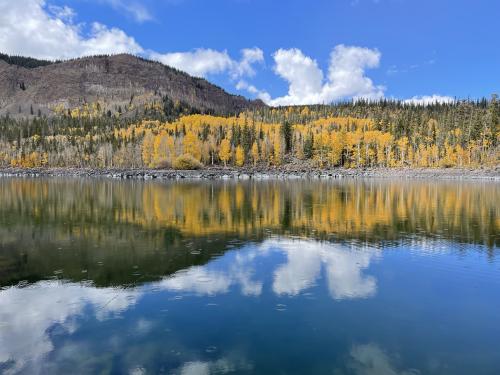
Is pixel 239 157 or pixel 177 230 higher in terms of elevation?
pixel 239 157

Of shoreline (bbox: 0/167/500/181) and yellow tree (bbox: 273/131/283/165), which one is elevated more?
yellow tree (bbox: 273/131/283/165)

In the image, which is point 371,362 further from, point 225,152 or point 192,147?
point 192,147

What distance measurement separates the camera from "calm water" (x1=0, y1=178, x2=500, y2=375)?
951cm

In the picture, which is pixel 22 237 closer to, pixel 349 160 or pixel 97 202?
pixel 97 202

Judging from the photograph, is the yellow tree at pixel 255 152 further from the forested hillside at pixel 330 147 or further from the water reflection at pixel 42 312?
the water reflection at pixel 42 312

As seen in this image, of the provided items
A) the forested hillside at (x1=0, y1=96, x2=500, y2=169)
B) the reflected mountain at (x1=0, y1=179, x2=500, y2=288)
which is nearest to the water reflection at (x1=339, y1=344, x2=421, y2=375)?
the reflected mountain at (x1=0, y1=179, x2=500, y2=288)

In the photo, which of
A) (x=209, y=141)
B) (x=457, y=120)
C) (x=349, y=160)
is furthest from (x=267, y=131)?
(x=457, y=120)

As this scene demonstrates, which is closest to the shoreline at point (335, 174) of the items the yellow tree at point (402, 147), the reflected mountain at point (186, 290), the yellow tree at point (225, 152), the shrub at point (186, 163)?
the shrub at point (186, 163)

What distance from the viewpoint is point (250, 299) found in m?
13.4

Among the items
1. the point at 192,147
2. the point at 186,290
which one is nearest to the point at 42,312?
the point at 186,290

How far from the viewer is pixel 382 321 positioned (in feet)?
38.2

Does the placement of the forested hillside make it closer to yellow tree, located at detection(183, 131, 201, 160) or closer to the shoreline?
yellow tree, located at detection(183, 131, 201, 160)

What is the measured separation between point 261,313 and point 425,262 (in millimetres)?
9347

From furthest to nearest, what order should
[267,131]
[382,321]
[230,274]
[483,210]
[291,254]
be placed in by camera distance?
[267,131]
[483,210]
[291,254]
[230,274]
[382,321]
